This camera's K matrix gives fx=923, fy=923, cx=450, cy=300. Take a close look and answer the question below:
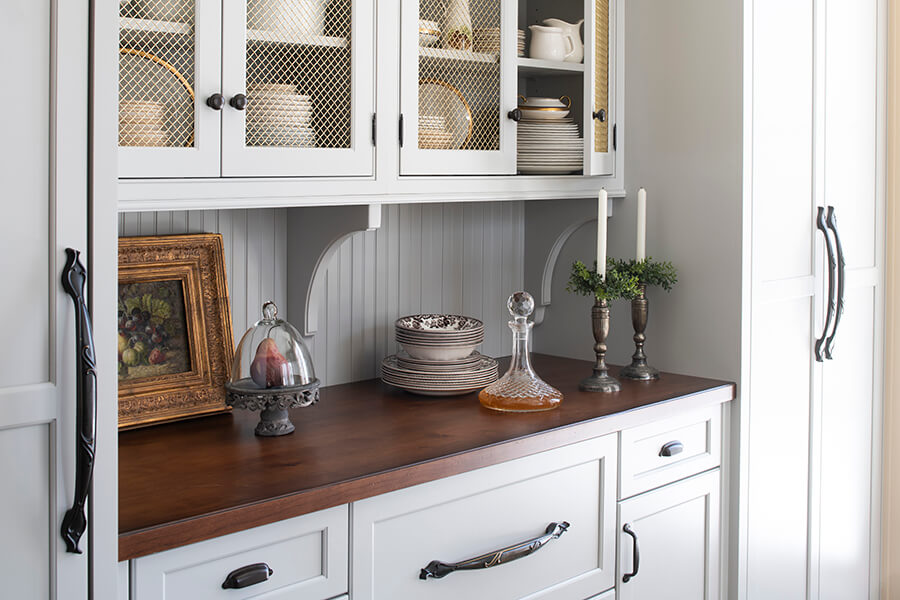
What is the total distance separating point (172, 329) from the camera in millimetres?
1855

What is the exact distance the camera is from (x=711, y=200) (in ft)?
7.64

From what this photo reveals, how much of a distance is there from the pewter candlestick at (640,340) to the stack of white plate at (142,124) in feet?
4.10

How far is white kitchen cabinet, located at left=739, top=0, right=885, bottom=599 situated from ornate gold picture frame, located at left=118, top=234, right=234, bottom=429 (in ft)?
4.25

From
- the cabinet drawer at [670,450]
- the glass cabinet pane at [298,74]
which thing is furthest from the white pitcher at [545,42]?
the cabinet drawer at [670,450]

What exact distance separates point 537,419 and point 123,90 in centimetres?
100

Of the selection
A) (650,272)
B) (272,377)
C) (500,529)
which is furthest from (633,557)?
(272,377)

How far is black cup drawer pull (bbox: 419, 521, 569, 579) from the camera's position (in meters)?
1.62

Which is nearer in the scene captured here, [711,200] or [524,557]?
[524,557]

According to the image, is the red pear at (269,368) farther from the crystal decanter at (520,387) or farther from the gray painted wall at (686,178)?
the gray painted wall at (686,178)

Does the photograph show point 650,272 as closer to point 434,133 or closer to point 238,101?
point 434,133

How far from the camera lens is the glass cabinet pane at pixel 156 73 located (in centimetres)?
152

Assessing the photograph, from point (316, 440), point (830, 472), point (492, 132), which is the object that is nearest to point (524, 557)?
point (316, 440)

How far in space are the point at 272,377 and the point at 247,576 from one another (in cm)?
45

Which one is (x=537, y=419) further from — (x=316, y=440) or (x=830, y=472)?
(x=830, y=472)
